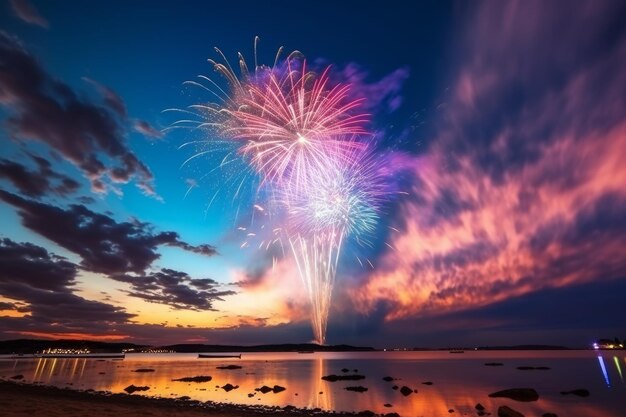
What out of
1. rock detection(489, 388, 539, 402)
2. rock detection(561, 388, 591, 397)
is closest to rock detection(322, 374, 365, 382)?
rock detection(489, 388, 539, 402)

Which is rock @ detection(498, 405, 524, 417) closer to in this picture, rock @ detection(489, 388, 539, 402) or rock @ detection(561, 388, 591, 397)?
rock @ detection(489, 388, 539, 402)

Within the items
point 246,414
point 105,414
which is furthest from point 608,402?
point 105,414

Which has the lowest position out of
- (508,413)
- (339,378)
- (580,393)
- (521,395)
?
(508,413)

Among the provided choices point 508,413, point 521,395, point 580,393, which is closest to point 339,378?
point 521,395

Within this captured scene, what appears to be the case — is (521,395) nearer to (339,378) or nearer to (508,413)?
(508,413)

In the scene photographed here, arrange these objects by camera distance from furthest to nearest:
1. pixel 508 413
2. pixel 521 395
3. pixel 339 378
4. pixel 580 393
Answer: pixel 339 378 < pixel 580 393 < pixel 521 395 < pixel 508 413

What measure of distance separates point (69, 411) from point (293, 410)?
60.4 feet

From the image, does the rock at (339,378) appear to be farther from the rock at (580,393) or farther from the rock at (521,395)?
the rock at (580,393)

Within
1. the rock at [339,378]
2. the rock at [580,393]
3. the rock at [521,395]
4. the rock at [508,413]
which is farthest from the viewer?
the rock at [339,378]

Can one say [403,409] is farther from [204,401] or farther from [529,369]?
[529,369]

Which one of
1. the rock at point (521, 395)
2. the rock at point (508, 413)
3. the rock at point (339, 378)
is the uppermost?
the rock at point (339, 378)

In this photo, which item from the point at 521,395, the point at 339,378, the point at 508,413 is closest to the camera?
the point at 508,413

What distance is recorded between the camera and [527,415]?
128ft

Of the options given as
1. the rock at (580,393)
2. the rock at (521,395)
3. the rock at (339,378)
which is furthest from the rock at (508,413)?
the rock at (339,378)
